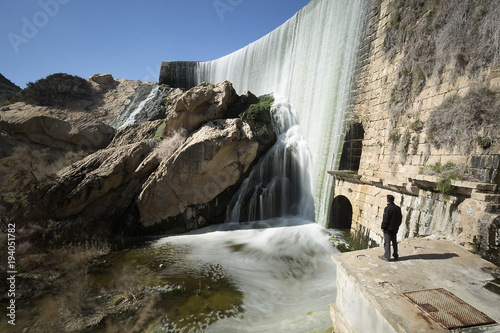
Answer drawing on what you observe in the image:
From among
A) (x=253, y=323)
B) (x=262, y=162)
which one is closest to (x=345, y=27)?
(x=262, y=162)

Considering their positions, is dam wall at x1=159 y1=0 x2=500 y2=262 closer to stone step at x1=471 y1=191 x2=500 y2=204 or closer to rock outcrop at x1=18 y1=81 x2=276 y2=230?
stone step at x1=471 y1=191 x2=500 y2=204

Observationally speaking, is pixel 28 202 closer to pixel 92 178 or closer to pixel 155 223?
pixel 92 178

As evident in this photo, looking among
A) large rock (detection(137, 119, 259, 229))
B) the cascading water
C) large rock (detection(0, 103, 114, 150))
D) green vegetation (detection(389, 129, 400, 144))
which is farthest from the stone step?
large rock (detection(0, 103, 114, 150))

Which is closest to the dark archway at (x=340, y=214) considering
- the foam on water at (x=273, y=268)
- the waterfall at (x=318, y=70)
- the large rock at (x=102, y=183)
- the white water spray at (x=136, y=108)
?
the waterfall at (x=318, y=70)

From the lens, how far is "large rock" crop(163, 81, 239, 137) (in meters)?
12.8

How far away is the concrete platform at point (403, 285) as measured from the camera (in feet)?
8.68

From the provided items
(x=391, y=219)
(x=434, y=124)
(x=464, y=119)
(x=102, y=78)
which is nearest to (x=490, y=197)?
(x=464, y=119)

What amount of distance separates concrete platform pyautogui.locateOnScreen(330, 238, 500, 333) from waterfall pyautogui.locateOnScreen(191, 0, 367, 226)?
5.91 metres

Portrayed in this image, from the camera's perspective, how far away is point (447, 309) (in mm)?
2732

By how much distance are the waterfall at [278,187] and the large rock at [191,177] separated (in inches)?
39.5

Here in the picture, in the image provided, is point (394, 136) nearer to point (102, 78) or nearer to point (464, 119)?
point (464, 119)

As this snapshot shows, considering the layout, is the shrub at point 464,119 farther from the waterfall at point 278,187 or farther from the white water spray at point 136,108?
the white water spray at point 136,108

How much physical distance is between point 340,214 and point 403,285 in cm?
716

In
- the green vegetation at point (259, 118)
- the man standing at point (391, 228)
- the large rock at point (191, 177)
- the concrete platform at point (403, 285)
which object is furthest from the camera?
the green vegetation at point (259, 118)
